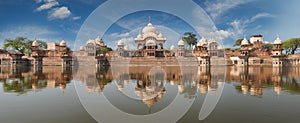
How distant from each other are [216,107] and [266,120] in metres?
1.69

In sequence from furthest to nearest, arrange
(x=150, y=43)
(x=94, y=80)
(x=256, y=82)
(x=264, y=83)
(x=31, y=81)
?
1. (x=150, y=43)
2. (x=94, y=80)
3. (x=31, y=81)
4. (x=256, y=82)
5. (x=264, y=83)

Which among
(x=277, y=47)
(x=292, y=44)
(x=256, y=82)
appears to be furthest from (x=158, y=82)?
(x=292, y=44)

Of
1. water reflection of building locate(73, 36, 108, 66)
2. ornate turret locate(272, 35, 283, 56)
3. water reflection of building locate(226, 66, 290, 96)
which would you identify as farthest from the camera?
water reflection of building locate(73, 36, 108, 66)

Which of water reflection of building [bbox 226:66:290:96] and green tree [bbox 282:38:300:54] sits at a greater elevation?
green tree [bbox 282:38:300:54]

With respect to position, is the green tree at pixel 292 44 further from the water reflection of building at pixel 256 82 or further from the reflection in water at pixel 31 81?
the reflection in water at pixel 31 81

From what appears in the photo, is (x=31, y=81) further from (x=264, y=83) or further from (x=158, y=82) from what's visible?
(x=264, y=83)

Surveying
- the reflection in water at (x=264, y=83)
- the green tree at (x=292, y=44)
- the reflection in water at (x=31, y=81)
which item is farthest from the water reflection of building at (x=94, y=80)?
the green tree at (x=292, y=44)

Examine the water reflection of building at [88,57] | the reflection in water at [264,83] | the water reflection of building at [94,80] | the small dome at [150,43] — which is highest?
the small dome at [150,43]

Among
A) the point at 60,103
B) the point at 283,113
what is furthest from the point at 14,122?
the point at 283,113

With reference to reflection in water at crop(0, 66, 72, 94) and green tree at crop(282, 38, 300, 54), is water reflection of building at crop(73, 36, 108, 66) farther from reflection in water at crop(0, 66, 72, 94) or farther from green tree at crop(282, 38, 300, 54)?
green tree at crop(282, 38, 300, 54)

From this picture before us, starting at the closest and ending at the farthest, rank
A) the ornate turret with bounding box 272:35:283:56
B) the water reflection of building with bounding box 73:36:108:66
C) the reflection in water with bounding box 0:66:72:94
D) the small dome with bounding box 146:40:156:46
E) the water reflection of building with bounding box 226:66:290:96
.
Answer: the water reflection of building with bounding box 226:66:290:96, the reflection in water with bounding box 0:66:72:94, the ornate turret with bounding box 272:35:283:56, the water reflection of building with bounding box 73:36:108:66, the small dome with bounding box 146:40:156:46

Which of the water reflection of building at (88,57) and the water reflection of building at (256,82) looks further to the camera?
the water reflection of building at (88,57)

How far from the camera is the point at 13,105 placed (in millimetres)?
6754

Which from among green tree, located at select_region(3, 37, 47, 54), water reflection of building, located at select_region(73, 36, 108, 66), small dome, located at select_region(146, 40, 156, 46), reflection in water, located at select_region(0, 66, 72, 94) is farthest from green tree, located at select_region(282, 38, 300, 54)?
green tree, located at select_region(3, 37, 47, 54)
